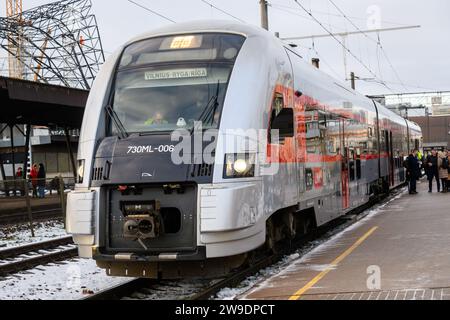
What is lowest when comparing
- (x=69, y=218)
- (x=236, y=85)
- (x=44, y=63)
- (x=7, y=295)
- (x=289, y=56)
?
(x=7, y=295)

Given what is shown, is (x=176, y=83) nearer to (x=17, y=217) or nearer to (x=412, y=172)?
(x=17, y=217)

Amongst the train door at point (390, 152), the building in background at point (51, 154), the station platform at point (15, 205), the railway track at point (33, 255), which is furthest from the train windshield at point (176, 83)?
the building in background at point (51, 154)

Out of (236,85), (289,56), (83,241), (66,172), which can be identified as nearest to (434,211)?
(289,56)

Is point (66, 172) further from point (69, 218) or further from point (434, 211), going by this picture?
point (69, 218)

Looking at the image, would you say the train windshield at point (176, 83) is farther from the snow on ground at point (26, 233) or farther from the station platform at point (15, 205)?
the station platform at point (15, 205)

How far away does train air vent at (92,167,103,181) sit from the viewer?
23.9 feet

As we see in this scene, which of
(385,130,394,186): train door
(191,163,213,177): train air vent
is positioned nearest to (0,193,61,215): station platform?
(191,163,213,177): train air vent

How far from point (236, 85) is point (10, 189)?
35.3 ft

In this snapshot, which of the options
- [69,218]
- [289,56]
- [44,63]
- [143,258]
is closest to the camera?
[143,258]

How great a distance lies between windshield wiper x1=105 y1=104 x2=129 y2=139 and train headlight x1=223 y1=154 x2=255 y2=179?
1444 millimetres

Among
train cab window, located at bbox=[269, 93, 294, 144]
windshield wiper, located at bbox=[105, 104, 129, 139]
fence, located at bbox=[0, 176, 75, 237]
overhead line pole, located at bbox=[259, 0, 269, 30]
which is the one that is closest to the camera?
windshield wiper, located at bbox=[105, 104, 129, 139]

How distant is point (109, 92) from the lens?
7895 millimetres

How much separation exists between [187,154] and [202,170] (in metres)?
0.29

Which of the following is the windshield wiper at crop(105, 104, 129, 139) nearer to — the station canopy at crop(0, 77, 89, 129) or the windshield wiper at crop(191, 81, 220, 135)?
the windshield wiper at crop(191, 81, 220, 135)
